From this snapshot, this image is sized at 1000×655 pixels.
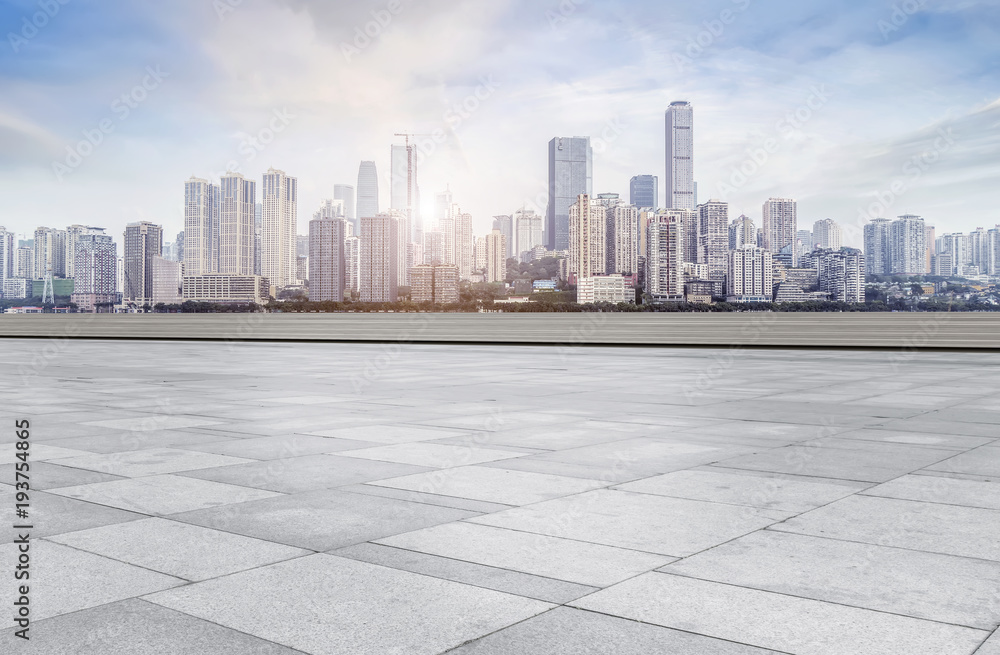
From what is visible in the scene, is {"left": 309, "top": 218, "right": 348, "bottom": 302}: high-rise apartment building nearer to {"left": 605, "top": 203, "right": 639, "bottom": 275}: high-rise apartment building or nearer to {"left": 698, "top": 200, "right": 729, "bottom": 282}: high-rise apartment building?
{"left": 605, "top": 203, "right": 639, "bottom": 275}: high-rise apartment building

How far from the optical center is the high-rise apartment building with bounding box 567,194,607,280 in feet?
294

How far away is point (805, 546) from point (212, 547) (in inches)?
139

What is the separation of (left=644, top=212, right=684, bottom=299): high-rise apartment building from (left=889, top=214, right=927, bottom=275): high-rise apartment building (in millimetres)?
18978

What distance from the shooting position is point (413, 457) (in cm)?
780

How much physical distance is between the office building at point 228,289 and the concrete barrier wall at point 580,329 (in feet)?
118

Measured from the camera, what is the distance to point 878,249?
7794 centimetres

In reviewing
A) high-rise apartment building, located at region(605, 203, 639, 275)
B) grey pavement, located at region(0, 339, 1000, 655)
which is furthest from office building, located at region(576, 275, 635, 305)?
grey pavement, located at region(0, 339, 1000, 655)

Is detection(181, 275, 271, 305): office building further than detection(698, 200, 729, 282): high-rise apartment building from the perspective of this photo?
Yes

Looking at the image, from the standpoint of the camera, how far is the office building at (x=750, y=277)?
7056 cm

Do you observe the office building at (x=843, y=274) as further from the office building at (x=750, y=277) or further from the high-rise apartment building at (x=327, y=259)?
the high-rise apartment building at (x=327, y=259)

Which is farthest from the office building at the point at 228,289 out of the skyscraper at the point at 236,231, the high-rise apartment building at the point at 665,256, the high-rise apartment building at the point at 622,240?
the high-rise apartment building at the point at 665,256

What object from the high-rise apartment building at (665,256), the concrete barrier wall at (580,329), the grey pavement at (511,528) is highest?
the high-rise apartment building at (665,256)

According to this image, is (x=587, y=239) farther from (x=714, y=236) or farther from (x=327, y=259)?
(x=327, y=259)

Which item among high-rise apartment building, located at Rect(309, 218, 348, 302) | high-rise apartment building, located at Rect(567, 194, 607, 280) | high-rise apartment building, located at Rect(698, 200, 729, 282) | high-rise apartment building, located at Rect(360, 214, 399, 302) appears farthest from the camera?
high-rise apartment building, located at Rect(309, 218, 348, 302)
